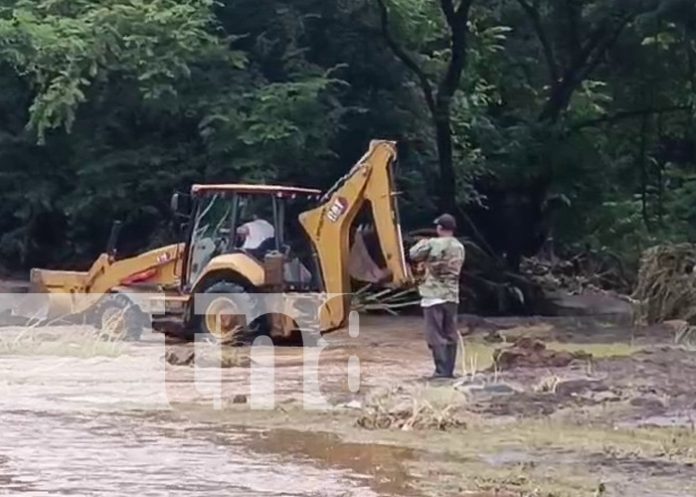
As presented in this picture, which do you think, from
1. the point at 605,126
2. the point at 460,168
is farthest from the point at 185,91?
the point at 605,126

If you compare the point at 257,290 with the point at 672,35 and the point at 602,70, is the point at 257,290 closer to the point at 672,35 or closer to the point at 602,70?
the point at 672,35

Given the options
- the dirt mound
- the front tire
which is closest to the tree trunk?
the front tire

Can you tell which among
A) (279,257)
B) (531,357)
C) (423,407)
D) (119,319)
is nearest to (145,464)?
(423,407)

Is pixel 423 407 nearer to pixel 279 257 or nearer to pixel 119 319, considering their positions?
pixel 279 257

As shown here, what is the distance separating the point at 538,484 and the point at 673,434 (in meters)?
2.62

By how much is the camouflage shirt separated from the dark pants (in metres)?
0.13

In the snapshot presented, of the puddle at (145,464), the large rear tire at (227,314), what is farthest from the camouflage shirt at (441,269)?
the large rear tire at (227,314)

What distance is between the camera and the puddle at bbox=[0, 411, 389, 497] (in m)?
11.1

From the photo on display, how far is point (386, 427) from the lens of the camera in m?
14.0

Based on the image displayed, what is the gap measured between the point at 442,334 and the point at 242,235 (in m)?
5.55

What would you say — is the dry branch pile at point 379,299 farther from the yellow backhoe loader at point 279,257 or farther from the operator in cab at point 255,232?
the operator in cab at point 255,232

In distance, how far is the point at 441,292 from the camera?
56.2 feet

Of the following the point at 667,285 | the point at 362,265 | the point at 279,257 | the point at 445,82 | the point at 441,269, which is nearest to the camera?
the point at 441,269

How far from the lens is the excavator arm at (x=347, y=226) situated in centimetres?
2212
